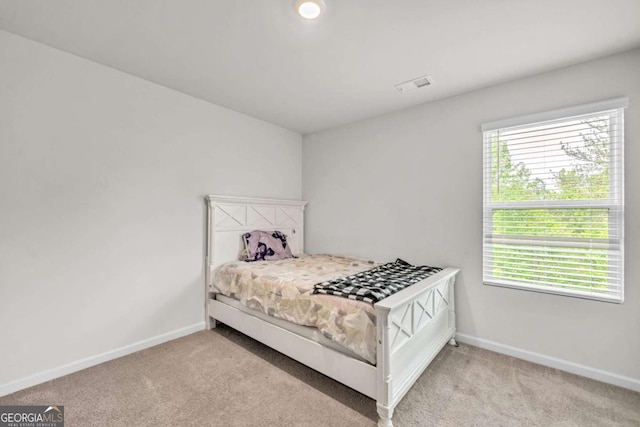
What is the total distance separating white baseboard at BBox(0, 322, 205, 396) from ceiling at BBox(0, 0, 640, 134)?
2343 millimetres

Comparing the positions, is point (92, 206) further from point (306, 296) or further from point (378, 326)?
point (378, 326)

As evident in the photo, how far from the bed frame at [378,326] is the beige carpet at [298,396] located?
149 millimetres

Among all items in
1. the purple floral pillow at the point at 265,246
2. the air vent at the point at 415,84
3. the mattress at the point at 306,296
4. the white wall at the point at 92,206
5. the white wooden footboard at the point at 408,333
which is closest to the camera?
the white wooden footboard at the point at 408,333

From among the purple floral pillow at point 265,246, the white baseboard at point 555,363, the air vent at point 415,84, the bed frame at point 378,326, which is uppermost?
the air vent at point 415,84

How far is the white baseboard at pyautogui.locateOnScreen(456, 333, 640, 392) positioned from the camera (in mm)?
1918

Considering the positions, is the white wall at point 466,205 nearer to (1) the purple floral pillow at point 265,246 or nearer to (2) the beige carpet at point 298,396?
(2) the beige carpet at point 298,396

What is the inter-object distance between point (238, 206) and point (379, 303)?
2.09 meters

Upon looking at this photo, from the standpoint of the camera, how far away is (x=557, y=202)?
7.12ft

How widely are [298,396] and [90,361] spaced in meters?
1.69

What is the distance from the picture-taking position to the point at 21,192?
189cm

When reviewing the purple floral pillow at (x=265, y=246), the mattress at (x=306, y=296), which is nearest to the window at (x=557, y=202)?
the mattress at (x=306, y=296)

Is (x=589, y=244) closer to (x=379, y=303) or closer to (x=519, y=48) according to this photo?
(x=519, y=48)

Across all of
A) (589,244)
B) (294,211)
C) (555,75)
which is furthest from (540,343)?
(294,211)

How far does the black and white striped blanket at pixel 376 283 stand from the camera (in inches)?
69.5
